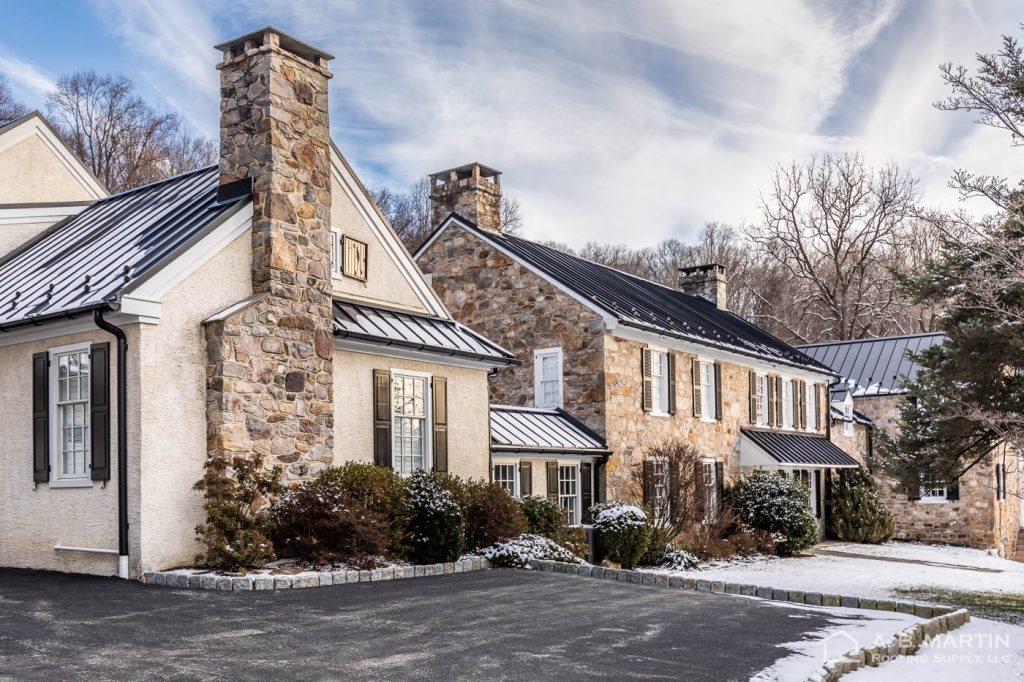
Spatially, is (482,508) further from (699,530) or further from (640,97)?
(640,97)

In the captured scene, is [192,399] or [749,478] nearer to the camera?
[192,399]

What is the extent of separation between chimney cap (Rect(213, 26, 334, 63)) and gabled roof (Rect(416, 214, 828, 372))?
9.53 metres

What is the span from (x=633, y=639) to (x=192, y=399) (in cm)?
627

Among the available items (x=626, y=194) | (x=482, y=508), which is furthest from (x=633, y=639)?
(x=626, y=194)

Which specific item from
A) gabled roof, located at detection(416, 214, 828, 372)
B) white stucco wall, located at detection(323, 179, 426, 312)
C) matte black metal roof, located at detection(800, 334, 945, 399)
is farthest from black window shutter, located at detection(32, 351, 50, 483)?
matte black metal roof, located at detection(800, 334, 945, 399)

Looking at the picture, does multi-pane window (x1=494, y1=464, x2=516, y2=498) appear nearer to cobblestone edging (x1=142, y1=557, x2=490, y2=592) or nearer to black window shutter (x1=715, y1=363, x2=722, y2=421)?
cobblestone edging (x1=142, y1=557, x2=490, y2=592)

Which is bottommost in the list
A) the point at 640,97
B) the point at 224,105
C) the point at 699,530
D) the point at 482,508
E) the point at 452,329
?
the point at 699,530

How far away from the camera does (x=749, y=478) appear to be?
25.7m

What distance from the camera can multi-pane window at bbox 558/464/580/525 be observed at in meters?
21.0

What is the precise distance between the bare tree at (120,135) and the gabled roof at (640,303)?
53.5 feet

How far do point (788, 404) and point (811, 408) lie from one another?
6.91ft

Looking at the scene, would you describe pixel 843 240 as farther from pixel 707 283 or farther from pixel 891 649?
pixel 891 649

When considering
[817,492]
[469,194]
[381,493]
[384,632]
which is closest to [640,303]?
[469,194]

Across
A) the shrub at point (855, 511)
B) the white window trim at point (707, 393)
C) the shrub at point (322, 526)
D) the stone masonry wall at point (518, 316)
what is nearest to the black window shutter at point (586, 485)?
the stone masonry wall at point (518, 316)
